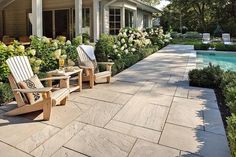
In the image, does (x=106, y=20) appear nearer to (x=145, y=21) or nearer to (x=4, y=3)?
(x=4, y=3)

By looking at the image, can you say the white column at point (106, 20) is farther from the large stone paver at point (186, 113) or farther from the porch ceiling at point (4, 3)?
the large stone paver at point (186, 113)

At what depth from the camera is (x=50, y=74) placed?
5.17 m

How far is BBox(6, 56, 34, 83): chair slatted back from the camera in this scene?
13.7 ft

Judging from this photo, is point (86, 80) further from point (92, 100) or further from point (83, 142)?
Result: point (83, 142)

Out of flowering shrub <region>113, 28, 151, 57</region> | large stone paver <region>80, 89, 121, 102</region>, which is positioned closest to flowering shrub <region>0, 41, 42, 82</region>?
large stone paver <region>80, 89, 121, 102</region>

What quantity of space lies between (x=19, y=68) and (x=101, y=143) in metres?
2.17

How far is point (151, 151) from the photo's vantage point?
3.08 metres

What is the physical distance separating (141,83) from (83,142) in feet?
11.5

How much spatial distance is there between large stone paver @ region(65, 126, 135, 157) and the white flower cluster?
206 inches

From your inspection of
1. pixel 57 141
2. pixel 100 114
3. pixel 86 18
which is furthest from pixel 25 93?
pixel 86 18

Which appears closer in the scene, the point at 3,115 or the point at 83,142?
the point at 83,142

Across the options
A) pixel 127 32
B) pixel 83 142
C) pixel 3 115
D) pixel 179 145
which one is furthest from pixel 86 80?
pixel 127 32

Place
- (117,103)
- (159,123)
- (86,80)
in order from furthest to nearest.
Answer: (86,80), (117,103), (159,123)

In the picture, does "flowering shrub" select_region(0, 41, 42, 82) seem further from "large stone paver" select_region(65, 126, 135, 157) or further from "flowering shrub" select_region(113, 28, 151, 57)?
"flowering shrub" select_region(113, 28, 151, 57)
